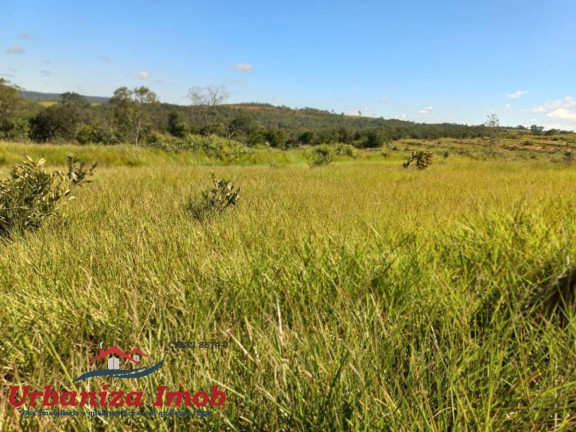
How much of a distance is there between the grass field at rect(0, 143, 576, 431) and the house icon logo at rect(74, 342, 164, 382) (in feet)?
0.08

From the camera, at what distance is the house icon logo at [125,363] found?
85 cm

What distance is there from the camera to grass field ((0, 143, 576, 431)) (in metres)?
0.74

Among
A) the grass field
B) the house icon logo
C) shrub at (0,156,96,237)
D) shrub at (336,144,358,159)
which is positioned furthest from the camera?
shrub at (336,144,358,159)

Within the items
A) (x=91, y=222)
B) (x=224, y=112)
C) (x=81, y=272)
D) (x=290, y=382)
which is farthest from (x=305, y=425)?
(x=224, y=112)

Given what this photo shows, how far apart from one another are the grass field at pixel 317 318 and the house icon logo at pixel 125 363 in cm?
2

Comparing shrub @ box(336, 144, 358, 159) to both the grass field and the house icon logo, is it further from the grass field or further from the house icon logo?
the house icon logo

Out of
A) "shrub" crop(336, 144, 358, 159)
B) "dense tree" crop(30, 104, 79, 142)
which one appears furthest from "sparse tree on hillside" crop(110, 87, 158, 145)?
"shrub" crop(336, 144, 358, 159)

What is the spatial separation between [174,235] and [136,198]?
2.29m

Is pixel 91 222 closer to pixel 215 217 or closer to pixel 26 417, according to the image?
pixel 215 217

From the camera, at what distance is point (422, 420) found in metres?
0.69

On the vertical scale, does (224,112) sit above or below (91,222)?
above

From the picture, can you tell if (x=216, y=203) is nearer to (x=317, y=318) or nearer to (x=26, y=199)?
(x=26, y=199)

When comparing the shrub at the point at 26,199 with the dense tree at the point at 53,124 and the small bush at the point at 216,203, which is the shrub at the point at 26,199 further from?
the dense tree at the point at 53,124

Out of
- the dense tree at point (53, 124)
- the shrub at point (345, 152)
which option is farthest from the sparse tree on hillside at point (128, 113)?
the shrub at point (345, 152)
